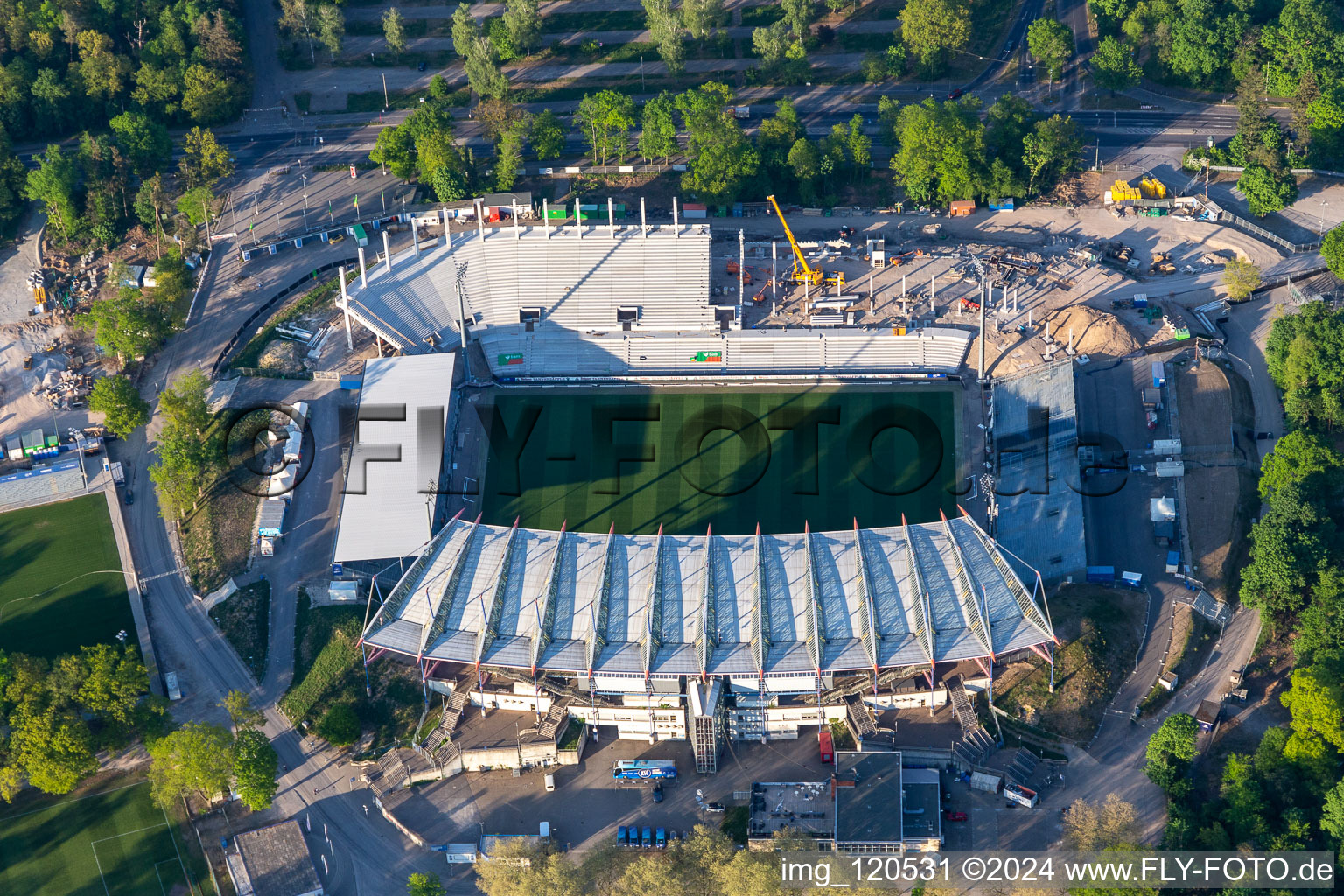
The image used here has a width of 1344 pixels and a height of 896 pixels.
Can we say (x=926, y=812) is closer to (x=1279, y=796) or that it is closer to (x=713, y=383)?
(x=1279, y=796)

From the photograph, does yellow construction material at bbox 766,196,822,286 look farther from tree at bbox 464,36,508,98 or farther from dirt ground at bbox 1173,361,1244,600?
tree at bbox 464,36,508,98

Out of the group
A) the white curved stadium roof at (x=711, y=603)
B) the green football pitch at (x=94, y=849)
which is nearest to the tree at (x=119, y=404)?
the white curved stadium roof at (x=711, y=603)

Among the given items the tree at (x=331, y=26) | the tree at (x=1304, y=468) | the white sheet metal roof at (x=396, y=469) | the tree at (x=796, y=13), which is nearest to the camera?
the tree at (x=1304, y=468)

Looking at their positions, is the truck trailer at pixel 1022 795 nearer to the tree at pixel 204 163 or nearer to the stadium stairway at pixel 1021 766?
the stadium stairway at pixel 1021 766

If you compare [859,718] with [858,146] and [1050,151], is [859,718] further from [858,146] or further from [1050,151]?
[1050,151]

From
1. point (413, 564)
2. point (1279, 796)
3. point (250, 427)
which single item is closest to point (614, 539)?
point (413, 564)
